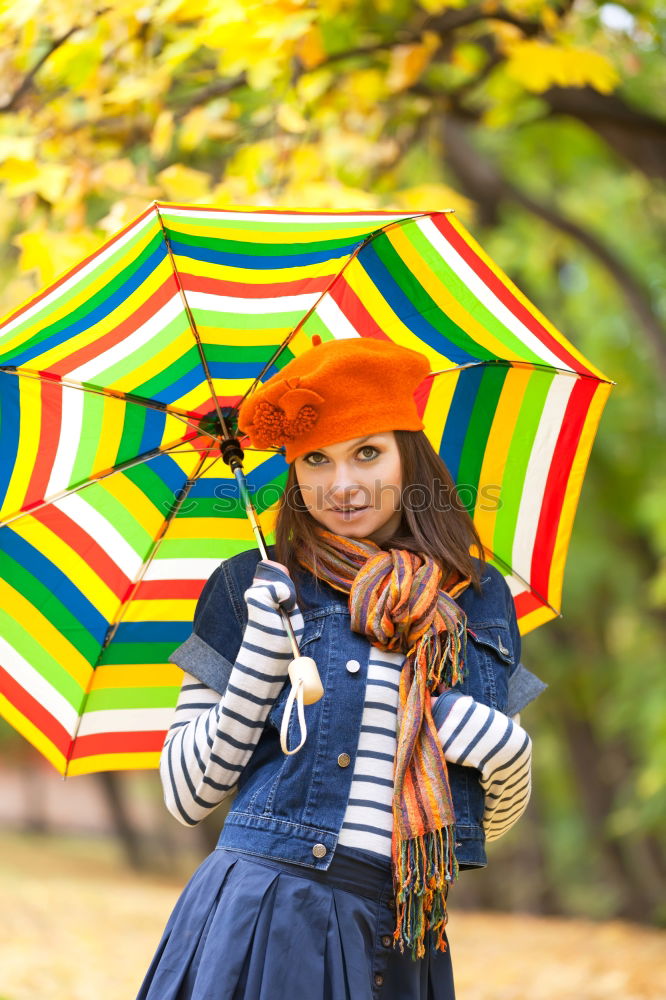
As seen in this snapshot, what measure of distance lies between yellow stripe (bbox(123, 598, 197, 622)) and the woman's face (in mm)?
527

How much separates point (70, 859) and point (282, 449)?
20.6 metres

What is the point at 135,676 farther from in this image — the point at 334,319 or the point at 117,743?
the point at 334,319

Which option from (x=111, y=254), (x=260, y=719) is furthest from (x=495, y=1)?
(x=260, y=719)

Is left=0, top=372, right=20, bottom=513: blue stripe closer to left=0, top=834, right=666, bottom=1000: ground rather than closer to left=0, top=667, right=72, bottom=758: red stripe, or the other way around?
left=0, top=667, right=72, bottom=758: red stripe

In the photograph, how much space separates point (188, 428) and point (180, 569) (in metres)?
0.35

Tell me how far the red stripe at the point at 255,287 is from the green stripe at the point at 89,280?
144mm

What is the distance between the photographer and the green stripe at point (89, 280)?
241cm

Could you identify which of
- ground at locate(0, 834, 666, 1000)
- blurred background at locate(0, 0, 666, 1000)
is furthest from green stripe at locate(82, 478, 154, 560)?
ground at locate(0, 834, 666, 1000)

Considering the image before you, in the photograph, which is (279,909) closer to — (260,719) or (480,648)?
(260,719)

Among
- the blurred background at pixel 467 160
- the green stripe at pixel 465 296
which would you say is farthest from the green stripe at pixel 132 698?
the blurred background at pixel 467 160

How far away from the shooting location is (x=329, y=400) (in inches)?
91.4

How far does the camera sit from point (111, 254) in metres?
2.45

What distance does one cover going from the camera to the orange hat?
2.30 metres

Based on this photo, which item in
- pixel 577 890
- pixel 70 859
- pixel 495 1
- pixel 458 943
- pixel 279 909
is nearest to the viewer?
pixel 279 909
